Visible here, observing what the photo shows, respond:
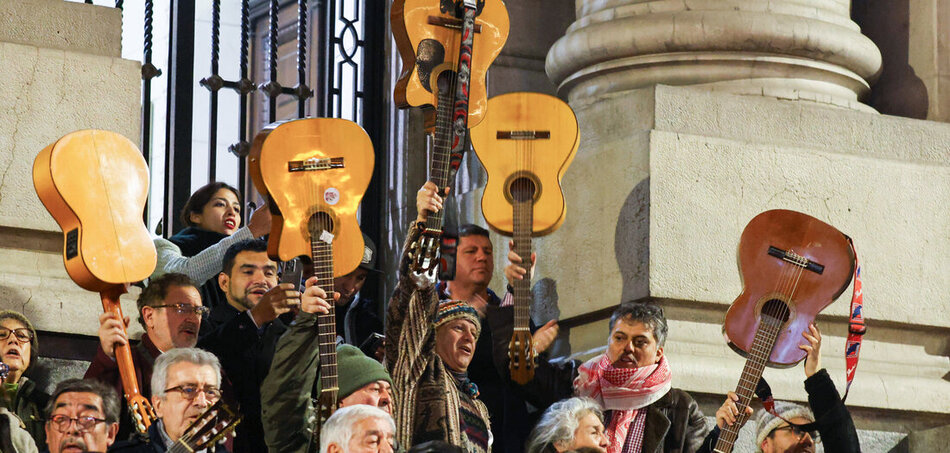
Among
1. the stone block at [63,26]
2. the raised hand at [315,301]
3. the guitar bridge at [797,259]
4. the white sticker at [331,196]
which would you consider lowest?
the raised hand at [315,301]

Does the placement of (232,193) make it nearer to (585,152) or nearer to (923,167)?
(585,152)

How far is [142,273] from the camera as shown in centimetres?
685

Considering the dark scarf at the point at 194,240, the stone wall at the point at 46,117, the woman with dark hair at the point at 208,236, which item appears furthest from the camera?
the dark scarf at the point at 194,240

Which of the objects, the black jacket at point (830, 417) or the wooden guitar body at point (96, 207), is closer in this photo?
the wooden guitar body at point (96, 207)

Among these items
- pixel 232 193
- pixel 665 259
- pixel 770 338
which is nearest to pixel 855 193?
pixel 665 259

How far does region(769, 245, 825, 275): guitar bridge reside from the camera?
7.67 meters

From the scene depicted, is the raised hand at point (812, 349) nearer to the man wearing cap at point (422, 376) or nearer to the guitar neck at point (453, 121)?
the man wearing cap at point (422, 376)

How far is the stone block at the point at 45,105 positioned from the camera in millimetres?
8031

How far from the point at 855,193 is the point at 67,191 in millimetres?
4050

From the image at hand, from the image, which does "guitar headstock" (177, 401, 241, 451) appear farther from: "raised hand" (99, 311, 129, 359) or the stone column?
the stone column

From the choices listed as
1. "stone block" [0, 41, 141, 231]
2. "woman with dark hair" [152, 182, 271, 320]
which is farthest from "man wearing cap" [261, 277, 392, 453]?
"stone block" [0, 41, 141, 231]

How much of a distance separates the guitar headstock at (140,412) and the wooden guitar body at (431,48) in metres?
1.51

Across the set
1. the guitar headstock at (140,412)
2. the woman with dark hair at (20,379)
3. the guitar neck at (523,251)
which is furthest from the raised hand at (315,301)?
the guitar neck at (523,251)

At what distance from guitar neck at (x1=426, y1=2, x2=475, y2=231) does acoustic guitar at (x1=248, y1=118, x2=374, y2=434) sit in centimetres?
26
